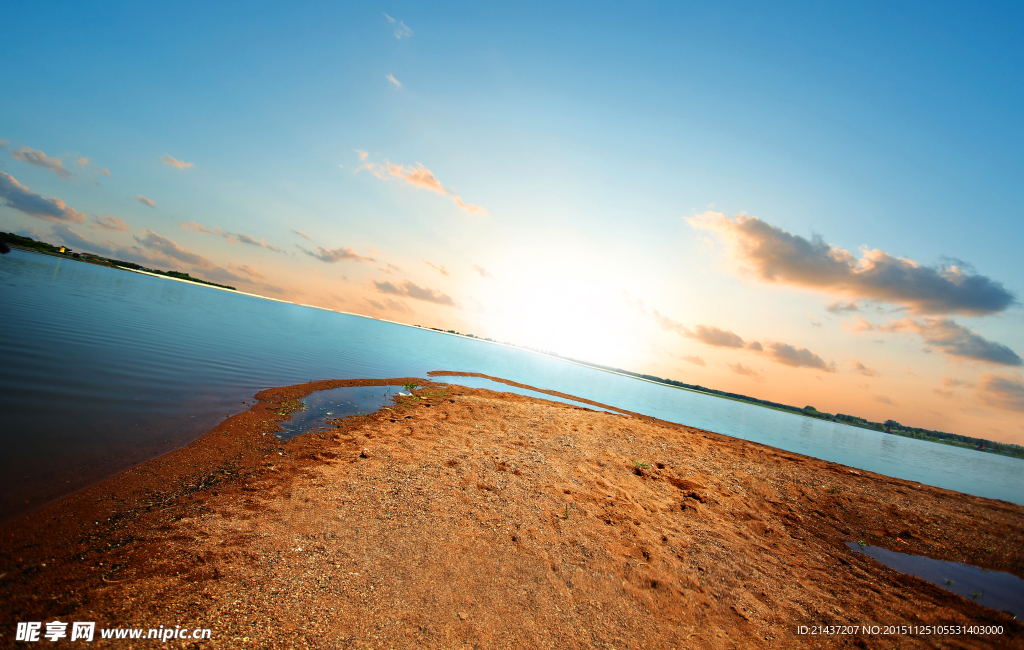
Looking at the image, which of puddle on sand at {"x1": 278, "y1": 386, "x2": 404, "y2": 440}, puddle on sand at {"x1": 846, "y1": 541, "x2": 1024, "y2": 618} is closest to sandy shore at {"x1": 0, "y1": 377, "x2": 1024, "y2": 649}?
puddle on sand at {"x1": 846, "y1": 541, "x2": 1024, "y2": 618}

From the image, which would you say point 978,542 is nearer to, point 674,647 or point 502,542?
point 674,647

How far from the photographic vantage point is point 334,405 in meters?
16.1

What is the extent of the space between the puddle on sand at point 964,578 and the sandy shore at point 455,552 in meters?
0.64

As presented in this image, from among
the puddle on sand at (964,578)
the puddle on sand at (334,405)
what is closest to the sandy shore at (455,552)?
the puddle on sand at (964,578)

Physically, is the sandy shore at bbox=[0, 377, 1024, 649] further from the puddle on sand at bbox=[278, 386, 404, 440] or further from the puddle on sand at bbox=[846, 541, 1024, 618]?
the puddle on sand at bbox=[278, 386, 404, 440]

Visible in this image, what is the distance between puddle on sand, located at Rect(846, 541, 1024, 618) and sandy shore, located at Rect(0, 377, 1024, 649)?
0.64 metres

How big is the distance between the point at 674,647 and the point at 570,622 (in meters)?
1.73

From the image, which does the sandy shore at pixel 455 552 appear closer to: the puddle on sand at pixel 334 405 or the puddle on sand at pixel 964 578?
the puddle on sand at pixel 964 578

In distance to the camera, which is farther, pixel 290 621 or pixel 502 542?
pixel 502 542

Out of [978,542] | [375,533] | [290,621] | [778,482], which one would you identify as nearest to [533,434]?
[375,533]

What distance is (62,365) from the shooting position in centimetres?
1373

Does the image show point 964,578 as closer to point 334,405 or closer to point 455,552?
point 455,552

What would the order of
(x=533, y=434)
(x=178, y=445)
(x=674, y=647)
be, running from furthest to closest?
(x=533, y=434)
(x=178, y=445)
(x=674, y=647)

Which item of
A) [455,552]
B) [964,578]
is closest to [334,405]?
[455,552]
